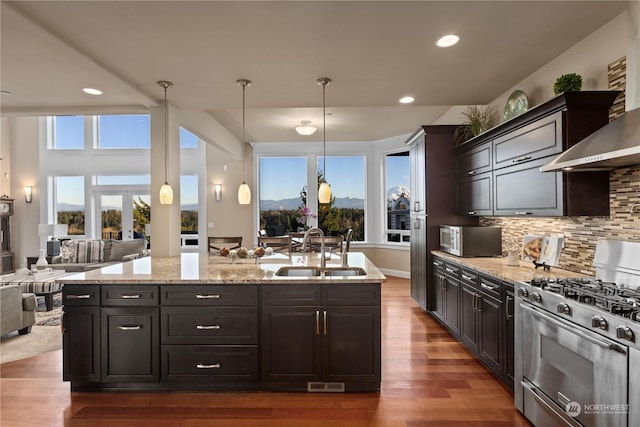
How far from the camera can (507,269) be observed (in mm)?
2949

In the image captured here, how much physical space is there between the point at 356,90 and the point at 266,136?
3.48m

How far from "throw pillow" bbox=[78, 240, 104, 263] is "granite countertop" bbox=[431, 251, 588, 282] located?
21.0 ft

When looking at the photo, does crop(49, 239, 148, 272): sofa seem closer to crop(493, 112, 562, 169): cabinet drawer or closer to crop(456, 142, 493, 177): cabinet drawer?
crop(456, 142, 493, 177): cabinet drawer

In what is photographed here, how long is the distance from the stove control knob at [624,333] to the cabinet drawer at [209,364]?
2218 mm

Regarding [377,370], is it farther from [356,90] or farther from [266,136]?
[266,136]

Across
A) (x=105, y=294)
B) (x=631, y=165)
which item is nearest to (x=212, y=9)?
(x=105, y=294)

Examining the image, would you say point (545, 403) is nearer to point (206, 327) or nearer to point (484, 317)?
point (484, 317)

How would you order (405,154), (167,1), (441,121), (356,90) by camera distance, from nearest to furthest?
(167,1)
(356,90)
(441,121)
(405,154)

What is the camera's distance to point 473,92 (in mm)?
3785

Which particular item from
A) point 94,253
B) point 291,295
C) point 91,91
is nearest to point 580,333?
point 291,295

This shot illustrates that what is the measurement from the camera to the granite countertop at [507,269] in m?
2.61

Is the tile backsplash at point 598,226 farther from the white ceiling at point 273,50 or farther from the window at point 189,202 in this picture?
the window at point 189,202

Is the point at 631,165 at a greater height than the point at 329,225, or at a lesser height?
greater

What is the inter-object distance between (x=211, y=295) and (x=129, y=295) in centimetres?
64
